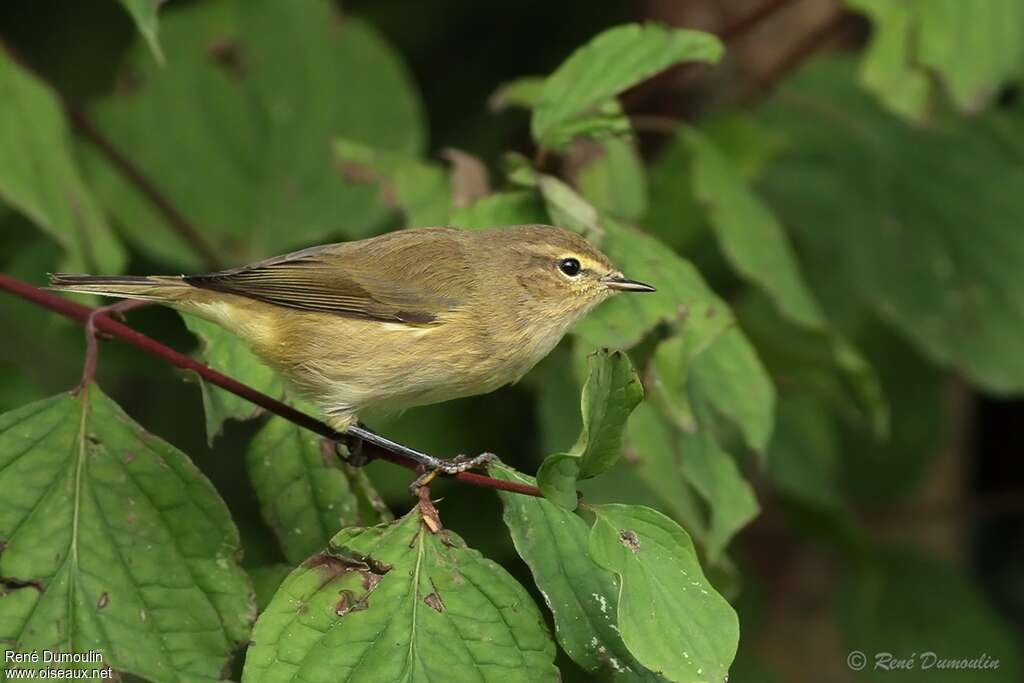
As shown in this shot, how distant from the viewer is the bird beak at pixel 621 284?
10.8ft

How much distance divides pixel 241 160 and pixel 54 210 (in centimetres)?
160

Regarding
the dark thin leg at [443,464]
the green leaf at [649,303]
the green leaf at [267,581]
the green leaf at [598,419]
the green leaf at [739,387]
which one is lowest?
the green leaf at [739,387]

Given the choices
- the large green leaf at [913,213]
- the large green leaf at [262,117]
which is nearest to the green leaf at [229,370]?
the large green leaf at [262,117]

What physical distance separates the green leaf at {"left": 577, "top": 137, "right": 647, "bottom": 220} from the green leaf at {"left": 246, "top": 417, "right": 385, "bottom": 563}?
127 cm

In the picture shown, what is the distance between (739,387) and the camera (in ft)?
11.1

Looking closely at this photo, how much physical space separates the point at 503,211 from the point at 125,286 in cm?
98

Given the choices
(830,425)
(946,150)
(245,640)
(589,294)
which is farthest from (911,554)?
(245,640)

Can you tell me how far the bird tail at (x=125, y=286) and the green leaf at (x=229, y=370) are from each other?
0.09 metres

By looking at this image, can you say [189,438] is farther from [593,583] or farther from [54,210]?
[593,583]

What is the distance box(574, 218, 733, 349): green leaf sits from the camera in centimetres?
324

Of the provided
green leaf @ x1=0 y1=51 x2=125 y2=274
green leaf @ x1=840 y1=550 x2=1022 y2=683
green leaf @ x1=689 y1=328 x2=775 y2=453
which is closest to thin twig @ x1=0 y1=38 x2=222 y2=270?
green leaf @ x1=0 y1=51 x2=125 y2=274

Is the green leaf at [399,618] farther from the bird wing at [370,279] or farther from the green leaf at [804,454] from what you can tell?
the green leaf at [804,454]

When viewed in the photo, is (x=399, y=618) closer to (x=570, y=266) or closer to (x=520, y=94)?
(x=570, y=266)

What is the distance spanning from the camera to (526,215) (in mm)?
3436
